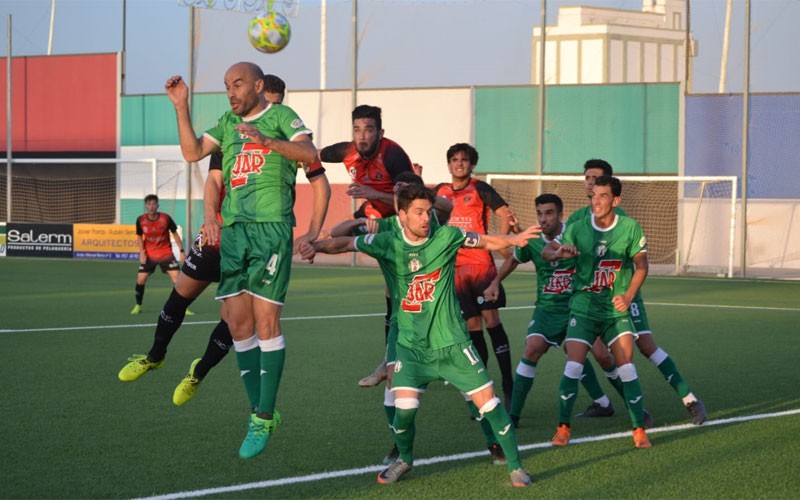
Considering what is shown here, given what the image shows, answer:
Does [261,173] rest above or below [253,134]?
below

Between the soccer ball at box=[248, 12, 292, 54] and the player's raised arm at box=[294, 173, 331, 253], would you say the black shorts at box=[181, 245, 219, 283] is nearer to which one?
the player's raised arm at box=[294, 173, 331, 253]

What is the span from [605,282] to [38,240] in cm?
3176

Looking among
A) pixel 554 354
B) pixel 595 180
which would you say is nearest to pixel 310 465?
pixel 595 180

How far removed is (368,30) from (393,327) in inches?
1160

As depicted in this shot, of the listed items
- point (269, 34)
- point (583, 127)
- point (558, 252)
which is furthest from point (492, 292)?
point (583, 127)

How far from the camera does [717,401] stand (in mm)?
9656

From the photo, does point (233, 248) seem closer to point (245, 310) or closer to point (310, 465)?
point (245, 310)

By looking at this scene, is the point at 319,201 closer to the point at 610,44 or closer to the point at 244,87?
the point at 244,87

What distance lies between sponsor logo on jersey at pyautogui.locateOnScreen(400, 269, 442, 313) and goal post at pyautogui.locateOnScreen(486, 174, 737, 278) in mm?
24477

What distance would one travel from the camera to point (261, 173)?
708 cm

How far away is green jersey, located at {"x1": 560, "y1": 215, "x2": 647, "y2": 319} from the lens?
8203 mm

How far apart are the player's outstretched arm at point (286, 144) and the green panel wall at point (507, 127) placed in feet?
93.1

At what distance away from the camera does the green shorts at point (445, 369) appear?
6.48 m

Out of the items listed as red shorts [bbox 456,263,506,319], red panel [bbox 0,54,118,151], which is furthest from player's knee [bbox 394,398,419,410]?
red panel [bbox 0,54,118,151]
